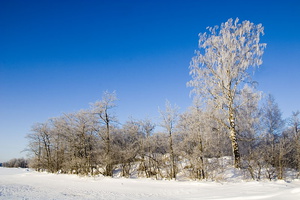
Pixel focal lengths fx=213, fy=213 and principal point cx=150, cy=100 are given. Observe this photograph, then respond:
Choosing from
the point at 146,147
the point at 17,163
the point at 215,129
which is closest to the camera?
the point at 215,129

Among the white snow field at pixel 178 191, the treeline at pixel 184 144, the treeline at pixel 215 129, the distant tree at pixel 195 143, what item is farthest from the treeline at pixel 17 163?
the white snow field at pixel 178 191

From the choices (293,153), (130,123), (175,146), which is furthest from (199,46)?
(130,123)

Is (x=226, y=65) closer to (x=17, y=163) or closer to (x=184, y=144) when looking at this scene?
(x=184, y=144)

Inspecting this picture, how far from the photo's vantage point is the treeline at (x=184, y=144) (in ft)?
50.1

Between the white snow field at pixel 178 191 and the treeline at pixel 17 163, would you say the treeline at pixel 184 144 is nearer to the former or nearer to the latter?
the white snow field at pixel 178 191

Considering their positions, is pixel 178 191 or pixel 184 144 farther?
pixel 184 144

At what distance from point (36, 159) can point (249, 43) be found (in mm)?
42358

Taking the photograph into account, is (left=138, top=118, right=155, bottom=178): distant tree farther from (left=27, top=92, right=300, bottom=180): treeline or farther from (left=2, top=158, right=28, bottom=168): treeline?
(left=2, top=158, right=28, bottom=168): treeline

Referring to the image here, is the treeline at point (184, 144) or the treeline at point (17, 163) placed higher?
the treeline at point (184, 144)

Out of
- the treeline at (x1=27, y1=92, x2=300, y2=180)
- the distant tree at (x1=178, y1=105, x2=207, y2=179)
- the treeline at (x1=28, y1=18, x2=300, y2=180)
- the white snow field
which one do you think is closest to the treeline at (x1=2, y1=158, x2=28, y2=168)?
the treeline at (x1=27, y1=92, x2=300, y2=180)

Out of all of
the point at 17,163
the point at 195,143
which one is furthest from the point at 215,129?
the point at 17,163

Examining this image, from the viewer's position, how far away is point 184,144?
1938 centimetres

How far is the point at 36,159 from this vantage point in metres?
41.9

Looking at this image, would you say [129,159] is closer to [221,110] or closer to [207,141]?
[207,141]
